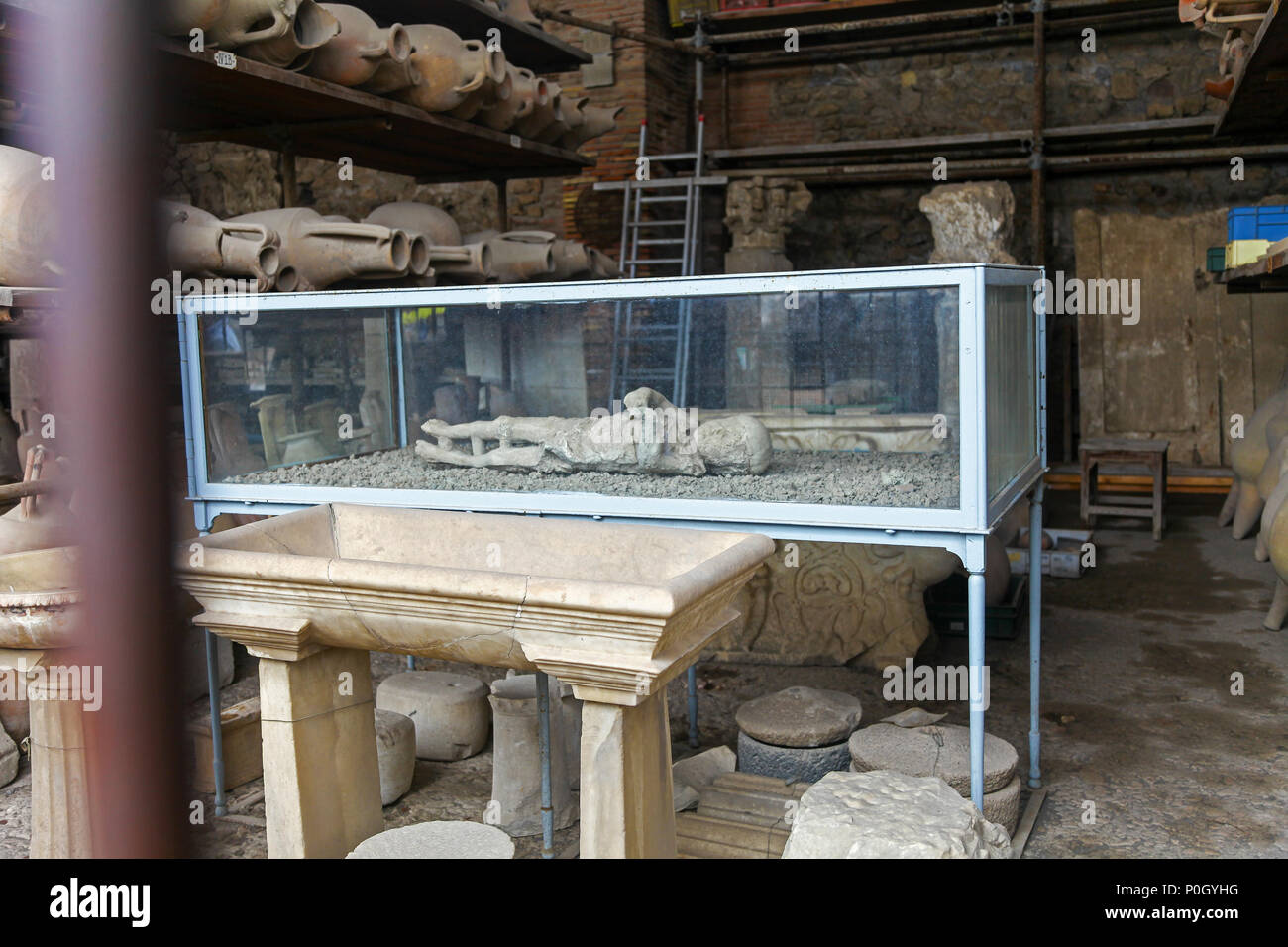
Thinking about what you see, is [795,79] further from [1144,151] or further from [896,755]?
[896,755]

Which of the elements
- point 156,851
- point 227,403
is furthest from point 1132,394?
point 156,851

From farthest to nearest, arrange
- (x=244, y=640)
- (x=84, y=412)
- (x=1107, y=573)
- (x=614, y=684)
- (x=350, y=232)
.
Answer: (x=1107, y=573)
(x=350, y=232)
(x=244, y=640)
(x=614, y=684)
(x=84, y=412)

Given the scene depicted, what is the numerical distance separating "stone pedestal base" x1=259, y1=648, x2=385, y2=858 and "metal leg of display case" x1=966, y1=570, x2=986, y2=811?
1855 millimetres

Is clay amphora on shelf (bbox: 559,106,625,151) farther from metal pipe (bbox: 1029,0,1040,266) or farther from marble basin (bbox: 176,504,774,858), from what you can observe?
marble basin (bbox: 176,504,774,858)

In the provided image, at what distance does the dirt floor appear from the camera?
3.87 meters

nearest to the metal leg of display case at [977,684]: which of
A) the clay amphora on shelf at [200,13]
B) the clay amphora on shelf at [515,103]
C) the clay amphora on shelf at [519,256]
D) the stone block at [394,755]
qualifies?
the stone block at [394,755]

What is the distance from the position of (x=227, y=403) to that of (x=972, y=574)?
9.60 ft

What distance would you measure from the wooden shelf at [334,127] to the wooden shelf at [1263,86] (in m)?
4.03

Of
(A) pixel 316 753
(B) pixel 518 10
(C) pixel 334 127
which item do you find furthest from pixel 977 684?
(B) pixel 518 10

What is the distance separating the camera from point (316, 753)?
3406 millimetres

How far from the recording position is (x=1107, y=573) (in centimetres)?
732

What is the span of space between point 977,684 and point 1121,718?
199 cm
